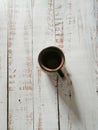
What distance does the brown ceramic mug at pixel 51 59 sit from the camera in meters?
0.97

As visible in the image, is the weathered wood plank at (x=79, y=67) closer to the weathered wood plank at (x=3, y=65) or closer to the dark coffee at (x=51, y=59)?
the dark coffee at (x=51, y=59)

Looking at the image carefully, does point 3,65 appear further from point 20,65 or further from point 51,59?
point 51,59

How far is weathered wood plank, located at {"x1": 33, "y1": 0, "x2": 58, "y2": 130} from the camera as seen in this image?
3.37 ft

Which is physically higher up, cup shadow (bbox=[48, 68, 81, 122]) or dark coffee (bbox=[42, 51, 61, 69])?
dark coffee (bbox=[42, 51, 61, 69])

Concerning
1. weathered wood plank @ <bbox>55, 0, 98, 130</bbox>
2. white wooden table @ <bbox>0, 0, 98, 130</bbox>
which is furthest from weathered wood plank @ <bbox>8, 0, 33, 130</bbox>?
weathered wood plank @ <bbox>55, 0, 98, 130</bbox>

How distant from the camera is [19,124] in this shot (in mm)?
1031

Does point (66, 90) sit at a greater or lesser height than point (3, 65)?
lesser

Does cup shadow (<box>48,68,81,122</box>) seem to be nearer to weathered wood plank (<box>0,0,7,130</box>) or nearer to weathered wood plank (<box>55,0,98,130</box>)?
weathered wood plank (<box>55,0,98,130</box>)

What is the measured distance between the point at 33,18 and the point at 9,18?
0.10 metres

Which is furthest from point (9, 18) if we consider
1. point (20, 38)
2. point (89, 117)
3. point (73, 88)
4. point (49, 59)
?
point (89, 117)

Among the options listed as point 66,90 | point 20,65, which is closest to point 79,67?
point 66,90

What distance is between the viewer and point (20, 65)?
1057 mm

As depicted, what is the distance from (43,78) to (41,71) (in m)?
0.03

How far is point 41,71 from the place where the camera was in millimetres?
1049
